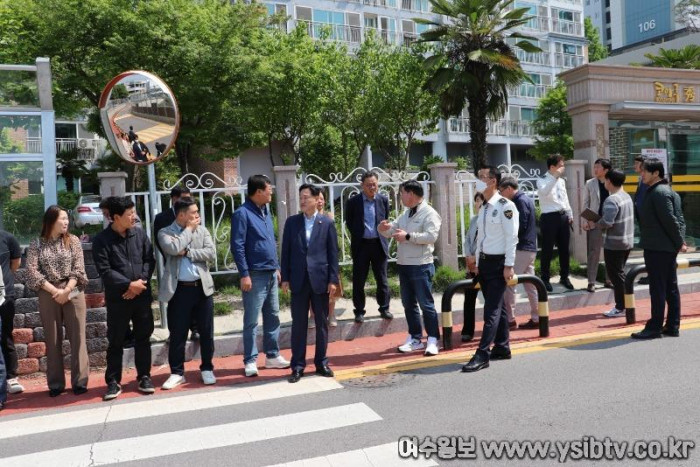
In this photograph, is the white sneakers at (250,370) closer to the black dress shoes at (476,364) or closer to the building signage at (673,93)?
the black dress shoes at (476,364)

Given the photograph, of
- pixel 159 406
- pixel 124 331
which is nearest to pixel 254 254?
pixel 124 331

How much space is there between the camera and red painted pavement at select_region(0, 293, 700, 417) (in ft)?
19.6

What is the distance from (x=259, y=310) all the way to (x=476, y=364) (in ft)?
7.32

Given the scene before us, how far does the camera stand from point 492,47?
64.5 feet

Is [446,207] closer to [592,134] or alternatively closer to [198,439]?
[592,134]

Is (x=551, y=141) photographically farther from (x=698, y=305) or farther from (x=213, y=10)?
(x=698, y=305)

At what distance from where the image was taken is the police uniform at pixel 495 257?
19.9 feet

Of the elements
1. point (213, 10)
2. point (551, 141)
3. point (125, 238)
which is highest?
point (213, 10)

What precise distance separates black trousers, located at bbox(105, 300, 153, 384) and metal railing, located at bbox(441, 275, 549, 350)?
304 cm

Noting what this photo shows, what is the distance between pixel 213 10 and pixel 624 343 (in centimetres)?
1363

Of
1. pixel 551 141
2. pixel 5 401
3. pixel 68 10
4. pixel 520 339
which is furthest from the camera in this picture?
pixel 551 141

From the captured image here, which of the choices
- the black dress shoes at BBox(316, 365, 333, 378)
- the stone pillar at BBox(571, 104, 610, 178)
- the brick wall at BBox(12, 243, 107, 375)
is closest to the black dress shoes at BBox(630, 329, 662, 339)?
the black dress shoes at BBox(316, 365, 333, 378)

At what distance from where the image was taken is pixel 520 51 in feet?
148

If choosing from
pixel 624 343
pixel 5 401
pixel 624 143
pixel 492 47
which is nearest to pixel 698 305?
pixel 624 343
